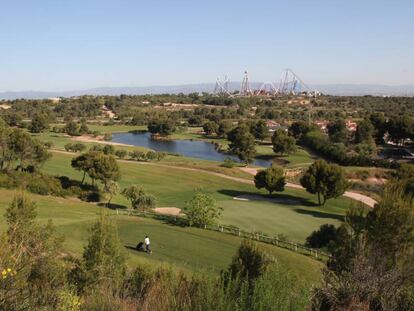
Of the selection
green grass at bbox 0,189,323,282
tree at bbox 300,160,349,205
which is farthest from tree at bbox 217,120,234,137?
green grass at bbox 0,189,323,282

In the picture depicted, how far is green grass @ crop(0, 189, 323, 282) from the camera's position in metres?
25.5

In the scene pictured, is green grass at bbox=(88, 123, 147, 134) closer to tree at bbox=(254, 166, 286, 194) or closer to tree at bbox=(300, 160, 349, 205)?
tree at bbox=(254, 166, 286, 194)

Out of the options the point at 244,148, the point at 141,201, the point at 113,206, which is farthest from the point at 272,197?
the point at 244,148

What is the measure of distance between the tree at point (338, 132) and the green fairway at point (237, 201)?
47.4 meters

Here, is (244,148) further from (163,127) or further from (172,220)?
(172,220)

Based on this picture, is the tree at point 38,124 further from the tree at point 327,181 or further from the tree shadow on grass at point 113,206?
the tree at point 327,181

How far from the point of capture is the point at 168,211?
44938 millimetres

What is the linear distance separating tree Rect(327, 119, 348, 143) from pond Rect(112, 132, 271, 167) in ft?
71.9

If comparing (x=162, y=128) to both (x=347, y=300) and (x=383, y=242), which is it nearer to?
(x=383, y=242)

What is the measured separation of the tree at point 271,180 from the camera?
54875 mm

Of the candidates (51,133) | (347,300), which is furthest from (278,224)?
(51,133)

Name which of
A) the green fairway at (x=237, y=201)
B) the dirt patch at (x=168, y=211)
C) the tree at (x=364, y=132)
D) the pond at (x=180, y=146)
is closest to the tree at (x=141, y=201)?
the dirt patch at (x=168, y=211)

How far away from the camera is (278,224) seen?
40.4m

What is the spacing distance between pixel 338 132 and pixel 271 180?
187ft
